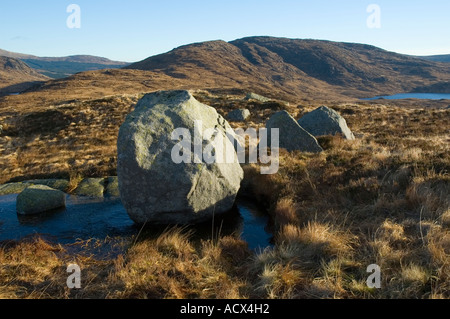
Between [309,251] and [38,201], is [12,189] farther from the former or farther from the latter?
[309,251]

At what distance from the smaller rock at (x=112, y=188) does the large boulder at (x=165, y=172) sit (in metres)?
3.22

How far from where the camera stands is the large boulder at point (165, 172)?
8492 mm

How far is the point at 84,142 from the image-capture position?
2264 cm

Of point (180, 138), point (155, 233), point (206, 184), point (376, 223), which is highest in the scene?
point (180, 138)

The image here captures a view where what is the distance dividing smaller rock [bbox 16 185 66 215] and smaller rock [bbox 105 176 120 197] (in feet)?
5.32

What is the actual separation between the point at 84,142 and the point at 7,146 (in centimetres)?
579

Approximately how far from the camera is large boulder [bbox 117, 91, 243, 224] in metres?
8.49

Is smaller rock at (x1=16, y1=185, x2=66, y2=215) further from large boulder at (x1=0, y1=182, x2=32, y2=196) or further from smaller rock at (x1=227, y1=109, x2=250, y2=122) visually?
smaller rock at (x1=227, y1=109, x2=250, y2=122)

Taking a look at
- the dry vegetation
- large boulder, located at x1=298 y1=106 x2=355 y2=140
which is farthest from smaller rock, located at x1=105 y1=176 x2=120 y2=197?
large boulder, located at x1=298 y1=106 x2=355 y2=140

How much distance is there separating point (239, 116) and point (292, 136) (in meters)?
18.5

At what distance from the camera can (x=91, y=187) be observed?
12.5 m

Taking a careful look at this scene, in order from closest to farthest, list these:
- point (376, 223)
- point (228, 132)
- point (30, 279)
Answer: point (30, 279), point (376, 223), point (228, 132)

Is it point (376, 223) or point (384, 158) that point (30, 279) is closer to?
point (376, 223)
